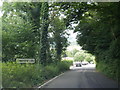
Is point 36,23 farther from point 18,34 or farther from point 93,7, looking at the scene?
point 93,7

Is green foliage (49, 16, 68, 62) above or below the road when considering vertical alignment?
above

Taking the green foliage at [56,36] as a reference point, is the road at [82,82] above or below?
below

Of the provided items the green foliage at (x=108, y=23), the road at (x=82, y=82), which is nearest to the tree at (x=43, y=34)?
the road at (x=82, y=82)

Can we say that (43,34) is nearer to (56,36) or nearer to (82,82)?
(82,82)

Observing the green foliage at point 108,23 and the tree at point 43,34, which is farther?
the tree at point 43,34

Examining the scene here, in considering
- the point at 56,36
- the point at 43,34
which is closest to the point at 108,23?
the point at 43,34

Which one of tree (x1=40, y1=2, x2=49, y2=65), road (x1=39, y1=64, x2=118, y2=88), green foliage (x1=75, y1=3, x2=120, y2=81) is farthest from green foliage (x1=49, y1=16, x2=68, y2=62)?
road (x1=39, y1=64, x2=118, y2=88)

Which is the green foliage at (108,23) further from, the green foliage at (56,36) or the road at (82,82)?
the green foliage at (56,36)

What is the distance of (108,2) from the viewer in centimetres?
1371

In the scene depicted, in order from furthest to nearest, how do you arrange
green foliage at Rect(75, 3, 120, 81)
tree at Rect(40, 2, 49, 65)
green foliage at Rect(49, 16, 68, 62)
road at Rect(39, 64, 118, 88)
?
green foliage at Rect(49, 16, 68, 62)
tree at Rect(40, 2, 49, 65)
green foliage at Rect(75, 3, 120, 81)
road at Rect(39, 64, 118, 88)

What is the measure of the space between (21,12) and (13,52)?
27.4ft

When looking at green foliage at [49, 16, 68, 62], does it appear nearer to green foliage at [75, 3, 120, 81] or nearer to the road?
green foliage at [75, 3, 120, 81]

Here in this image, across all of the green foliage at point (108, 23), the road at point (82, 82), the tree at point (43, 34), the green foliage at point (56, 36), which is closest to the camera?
the road at point (82, 82)

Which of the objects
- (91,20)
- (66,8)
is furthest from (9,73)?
(91,20)
